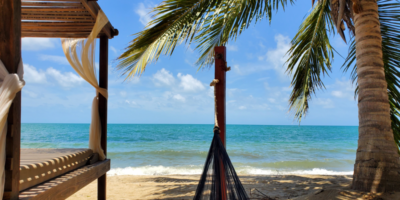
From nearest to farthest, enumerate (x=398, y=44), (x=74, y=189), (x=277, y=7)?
(x=74, y=189), (x=398, y=44), (x=277, y=7)

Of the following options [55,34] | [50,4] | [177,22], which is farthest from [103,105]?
[177,22]

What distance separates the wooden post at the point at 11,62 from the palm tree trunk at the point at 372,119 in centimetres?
235

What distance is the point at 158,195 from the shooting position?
3.12m

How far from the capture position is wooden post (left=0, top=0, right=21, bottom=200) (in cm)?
107

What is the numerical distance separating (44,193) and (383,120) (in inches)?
95.9

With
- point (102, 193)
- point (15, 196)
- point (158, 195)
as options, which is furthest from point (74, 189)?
point (158, 195)

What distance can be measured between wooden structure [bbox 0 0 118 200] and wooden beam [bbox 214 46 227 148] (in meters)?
1.03

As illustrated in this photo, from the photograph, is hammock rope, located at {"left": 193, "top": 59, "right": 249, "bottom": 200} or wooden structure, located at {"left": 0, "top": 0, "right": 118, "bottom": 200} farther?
hammock rope, located at {"left": 193, "top": 59, "right": 249, "bottom": 200}

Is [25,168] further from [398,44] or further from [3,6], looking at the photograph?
[398,44]

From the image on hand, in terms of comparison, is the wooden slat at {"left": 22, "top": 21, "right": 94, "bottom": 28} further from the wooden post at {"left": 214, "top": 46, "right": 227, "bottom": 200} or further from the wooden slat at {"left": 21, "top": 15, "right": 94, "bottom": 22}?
the wooden post at {"left": 214, "top": 46, "right": 227, "bottom": 200}

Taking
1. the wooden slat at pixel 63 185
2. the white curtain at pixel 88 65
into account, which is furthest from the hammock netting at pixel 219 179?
the white curtain at pixel 88 65

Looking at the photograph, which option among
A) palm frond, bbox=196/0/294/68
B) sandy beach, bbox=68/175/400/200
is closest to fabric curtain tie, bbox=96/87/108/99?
palm frond, bbox=196/0/294/68

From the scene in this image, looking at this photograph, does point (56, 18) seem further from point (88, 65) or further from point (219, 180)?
point (219, 180)

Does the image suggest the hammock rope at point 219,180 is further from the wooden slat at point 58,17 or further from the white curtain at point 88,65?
the wooden slat at point 58,17
